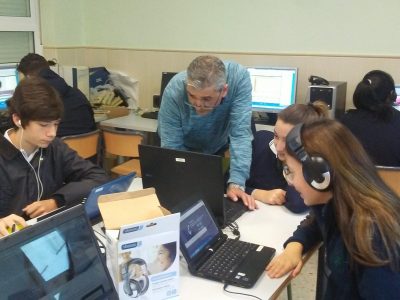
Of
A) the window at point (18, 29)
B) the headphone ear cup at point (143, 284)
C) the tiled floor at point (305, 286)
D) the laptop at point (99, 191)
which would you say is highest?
the window at point (18, 29)

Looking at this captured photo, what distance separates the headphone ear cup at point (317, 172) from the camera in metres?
1.13

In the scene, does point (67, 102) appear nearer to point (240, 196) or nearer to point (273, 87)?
point (273, 87)

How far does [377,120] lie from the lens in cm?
272

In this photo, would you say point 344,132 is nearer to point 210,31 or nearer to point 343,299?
point 343,299

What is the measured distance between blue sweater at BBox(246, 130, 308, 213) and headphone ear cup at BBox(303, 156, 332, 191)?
0.82 meters

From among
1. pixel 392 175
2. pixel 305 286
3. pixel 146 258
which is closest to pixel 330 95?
pixel 392 175

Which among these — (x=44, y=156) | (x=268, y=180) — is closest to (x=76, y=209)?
(x=44, y=156)

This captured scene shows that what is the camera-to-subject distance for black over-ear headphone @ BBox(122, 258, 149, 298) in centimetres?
113

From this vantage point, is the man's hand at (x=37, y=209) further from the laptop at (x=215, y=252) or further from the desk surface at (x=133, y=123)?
the desk surface at (x=133, y=123)

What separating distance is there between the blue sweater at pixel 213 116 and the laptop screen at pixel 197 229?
0.56m

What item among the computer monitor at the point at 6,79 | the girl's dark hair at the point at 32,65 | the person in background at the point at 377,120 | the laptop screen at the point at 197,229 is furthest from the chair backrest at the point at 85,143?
the laptop screen at the point at 197,229

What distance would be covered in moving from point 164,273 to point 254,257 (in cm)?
34

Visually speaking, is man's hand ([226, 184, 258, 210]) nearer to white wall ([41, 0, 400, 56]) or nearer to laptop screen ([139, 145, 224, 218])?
laptop screen ([139, 145, 224, 218])

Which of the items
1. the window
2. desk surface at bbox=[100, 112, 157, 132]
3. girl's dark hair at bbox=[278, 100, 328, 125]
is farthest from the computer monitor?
girl's dark hair at bbox=[278, 100, 328, 125]
